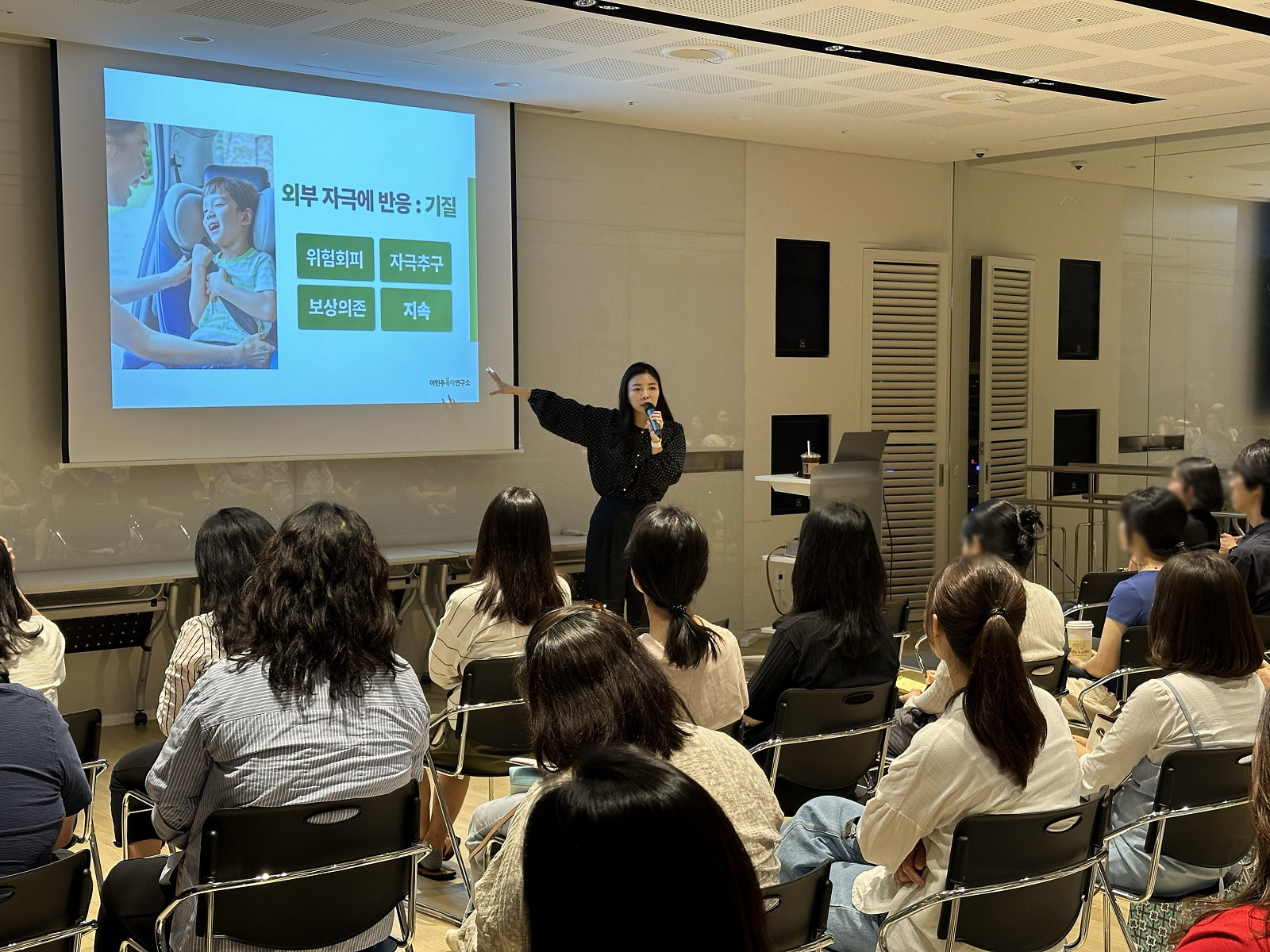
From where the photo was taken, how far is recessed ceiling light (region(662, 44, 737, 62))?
566cm

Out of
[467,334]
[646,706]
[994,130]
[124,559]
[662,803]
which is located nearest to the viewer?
[662,803]

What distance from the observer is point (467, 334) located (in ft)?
22.5

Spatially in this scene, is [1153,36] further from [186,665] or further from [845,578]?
[186,665]

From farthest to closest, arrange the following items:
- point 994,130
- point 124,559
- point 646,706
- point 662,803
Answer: point 994,130 → point 124,559 → point 646,706 → point 662,803

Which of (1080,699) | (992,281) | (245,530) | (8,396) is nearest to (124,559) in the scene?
(8,396)

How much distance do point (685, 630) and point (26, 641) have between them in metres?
1.82

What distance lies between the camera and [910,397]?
9023mm

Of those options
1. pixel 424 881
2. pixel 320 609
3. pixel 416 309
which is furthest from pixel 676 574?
pixel 416 309

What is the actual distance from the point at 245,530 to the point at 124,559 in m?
3.02

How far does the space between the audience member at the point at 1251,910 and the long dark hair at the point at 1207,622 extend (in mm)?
1523

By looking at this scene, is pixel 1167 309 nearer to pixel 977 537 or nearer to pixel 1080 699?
pixel 1080 699

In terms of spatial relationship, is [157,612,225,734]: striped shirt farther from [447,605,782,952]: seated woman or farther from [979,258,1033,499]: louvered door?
[979,258,1033,499]: louvered door

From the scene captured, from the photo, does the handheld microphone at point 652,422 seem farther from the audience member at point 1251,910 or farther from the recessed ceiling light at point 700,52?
the audience member at point 1251,910

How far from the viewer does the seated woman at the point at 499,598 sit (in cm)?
381
